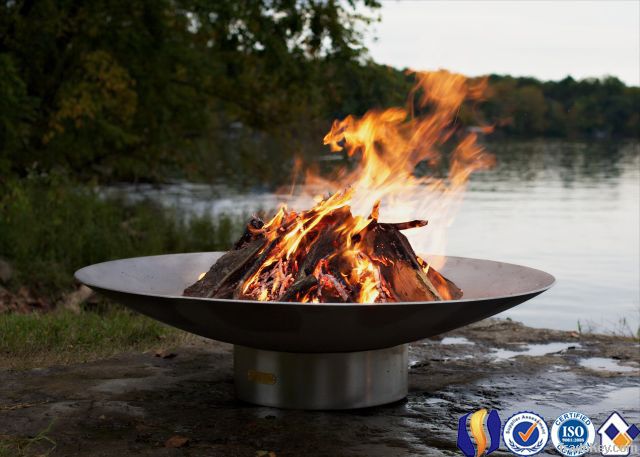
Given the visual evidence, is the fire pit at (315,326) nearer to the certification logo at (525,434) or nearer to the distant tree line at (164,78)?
the certification logo at (525,434)

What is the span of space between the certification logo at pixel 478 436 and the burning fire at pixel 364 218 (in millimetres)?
845

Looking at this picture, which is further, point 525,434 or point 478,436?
point 525,434

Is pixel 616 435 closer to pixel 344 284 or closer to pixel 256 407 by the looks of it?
pixel 344 284

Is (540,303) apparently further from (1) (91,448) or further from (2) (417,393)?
(1) (91,448)

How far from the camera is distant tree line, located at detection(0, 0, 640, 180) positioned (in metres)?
11.7

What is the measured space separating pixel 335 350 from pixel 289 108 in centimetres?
1082

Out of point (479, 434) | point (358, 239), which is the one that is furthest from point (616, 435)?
point (358, 239)

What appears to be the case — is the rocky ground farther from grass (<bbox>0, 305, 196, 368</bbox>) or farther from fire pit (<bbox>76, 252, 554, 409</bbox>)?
grass (<bbox>0, 305, 196, 368</bbox>)

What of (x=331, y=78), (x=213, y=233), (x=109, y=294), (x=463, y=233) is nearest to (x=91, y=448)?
(x=109, y=294)

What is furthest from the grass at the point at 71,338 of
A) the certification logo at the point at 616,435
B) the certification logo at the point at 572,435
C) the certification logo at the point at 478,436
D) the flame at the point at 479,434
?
the certification logo at the point at 616,435

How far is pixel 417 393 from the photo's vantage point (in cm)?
497

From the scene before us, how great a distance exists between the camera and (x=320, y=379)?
453cm

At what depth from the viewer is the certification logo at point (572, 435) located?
3.97m

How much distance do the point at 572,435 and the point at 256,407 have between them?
1.63 m
